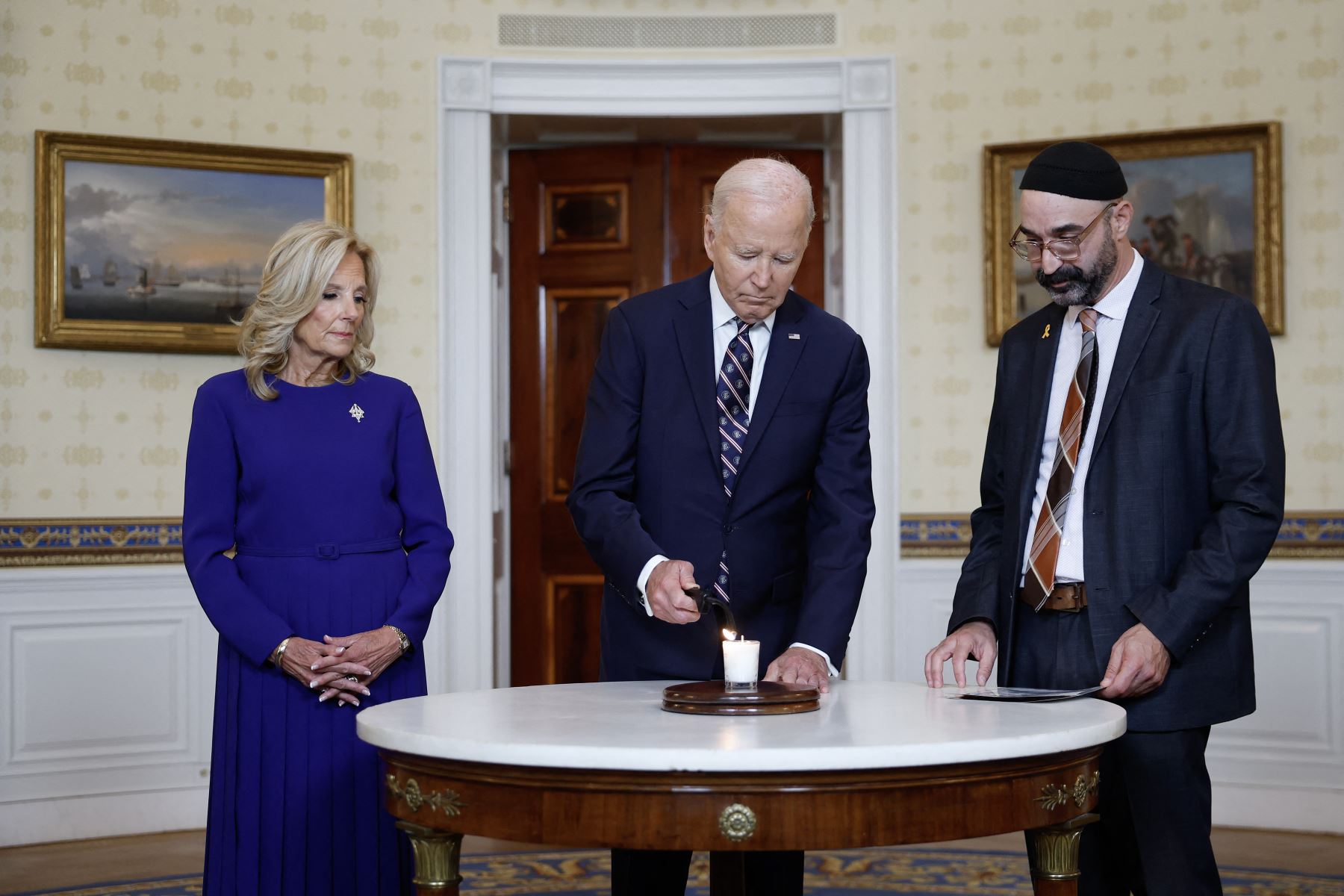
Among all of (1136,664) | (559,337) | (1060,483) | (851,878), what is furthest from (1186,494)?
(559,337)

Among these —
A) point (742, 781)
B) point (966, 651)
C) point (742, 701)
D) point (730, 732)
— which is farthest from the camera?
point (966, 651)

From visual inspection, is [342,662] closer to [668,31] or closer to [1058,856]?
[1058,856]

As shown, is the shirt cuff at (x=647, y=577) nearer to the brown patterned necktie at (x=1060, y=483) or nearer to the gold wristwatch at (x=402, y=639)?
the gold wristwatch at (x=402, y=639)

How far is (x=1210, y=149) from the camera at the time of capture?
528 centimetres

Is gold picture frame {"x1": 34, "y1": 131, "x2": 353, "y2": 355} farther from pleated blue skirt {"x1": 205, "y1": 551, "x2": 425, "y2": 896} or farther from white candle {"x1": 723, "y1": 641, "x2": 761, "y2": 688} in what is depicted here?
white candle {"x1": 723, "y1": 641, "x2": 761, "y2": 688}

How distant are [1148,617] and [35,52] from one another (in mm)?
4550

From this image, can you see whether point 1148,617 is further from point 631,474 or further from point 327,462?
point 327,462

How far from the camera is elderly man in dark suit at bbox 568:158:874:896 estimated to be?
8.49 feet

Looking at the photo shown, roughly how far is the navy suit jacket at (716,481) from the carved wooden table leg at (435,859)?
0.69 meters

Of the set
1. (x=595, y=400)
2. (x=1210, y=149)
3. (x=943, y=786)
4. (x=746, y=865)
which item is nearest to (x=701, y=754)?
(x=943, y=786)

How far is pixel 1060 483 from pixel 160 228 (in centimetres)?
A: 388

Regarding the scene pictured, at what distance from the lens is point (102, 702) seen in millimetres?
5156

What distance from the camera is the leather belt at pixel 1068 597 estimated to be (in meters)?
2.48

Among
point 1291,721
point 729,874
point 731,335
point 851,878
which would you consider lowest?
point 851,878
